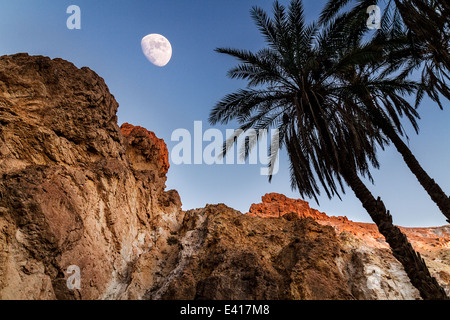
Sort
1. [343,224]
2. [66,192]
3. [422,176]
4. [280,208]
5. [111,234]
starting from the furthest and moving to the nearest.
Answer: [280,208], [343,224], [111,234], [422,176], [66,192]

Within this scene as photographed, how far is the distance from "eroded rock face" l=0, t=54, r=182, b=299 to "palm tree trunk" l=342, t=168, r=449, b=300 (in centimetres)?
853

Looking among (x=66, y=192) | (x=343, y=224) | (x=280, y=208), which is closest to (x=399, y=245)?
(x=66, y=192)

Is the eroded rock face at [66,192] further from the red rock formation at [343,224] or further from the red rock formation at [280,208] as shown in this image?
the red rock formation at [343,224]

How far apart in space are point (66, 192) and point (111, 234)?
7.87 feet

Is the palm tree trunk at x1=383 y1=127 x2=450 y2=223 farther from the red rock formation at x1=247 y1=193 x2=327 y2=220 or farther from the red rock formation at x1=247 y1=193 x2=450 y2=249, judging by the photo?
the red rock formation at x1=247 y1=193 x2=327 y2=220

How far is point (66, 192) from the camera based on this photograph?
8.10 meters

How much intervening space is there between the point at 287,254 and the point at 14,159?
34.5 feet

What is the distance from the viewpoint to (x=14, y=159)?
8.30 m

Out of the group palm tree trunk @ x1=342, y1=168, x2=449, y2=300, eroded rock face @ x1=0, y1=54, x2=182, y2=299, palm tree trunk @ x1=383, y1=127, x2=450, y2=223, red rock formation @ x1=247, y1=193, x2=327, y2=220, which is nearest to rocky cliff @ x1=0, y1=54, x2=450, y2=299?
eroded rock face @ x1=0, y1=54, x2=182, y2=299

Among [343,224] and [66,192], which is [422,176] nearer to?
[343,224]

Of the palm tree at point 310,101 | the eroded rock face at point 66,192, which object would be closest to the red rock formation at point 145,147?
the eroded rock face at point 66,192

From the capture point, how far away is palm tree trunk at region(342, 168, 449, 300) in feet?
17.6

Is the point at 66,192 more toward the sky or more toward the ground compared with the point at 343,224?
more toward the sky

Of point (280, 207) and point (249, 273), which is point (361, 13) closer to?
point (249, 273)
